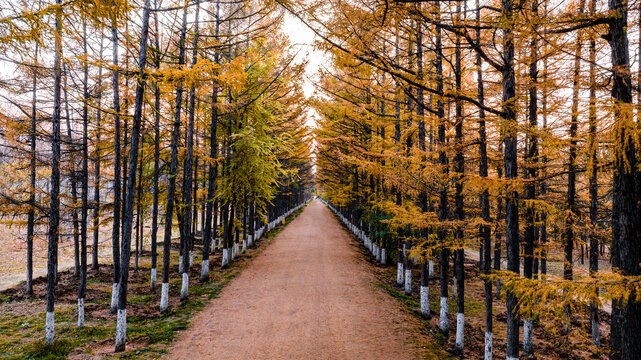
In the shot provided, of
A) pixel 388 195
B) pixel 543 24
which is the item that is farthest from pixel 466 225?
pixel 388 195

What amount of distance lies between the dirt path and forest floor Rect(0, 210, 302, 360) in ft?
2.46

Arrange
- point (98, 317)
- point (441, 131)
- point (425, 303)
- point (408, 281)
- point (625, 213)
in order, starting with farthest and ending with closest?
1. point (408, 281)
2. point (425, 303)
3. point (98, 317)
4. point (441, 131)
5. point (625, 213)

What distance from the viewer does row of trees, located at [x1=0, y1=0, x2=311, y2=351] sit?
22.8 ft

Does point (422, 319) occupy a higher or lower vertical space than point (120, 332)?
lower

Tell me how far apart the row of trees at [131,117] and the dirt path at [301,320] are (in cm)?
244

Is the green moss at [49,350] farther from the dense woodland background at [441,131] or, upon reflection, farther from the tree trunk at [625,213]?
the tree trunk at [625,213]

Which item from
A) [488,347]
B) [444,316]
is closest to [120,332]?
[444,316]

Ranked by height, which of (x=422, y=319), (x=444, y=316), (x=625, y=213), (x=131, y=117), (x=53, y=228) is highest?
(x=131, y=117)

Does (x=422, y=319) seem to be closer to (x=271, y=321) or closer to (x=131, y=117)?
(x=271, y=321)

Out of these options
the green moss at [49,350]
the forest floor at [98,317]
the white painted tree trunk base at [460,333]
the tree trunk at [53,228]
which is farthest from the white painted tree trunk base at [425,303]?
the tree trunk at [53,228]

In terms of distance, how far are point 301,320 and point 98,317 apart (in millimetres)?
7991

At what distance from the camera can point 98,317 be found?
446 inches

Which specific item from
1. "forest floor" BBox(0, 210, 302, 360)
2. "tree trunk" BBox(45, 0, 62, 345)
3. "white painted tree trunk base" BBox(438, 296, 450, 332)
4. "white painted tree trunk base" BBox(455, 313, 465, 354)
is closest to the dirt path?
"forest floor" BBox(0, 210, 302, 360)

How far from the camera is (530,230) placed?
9078mm
